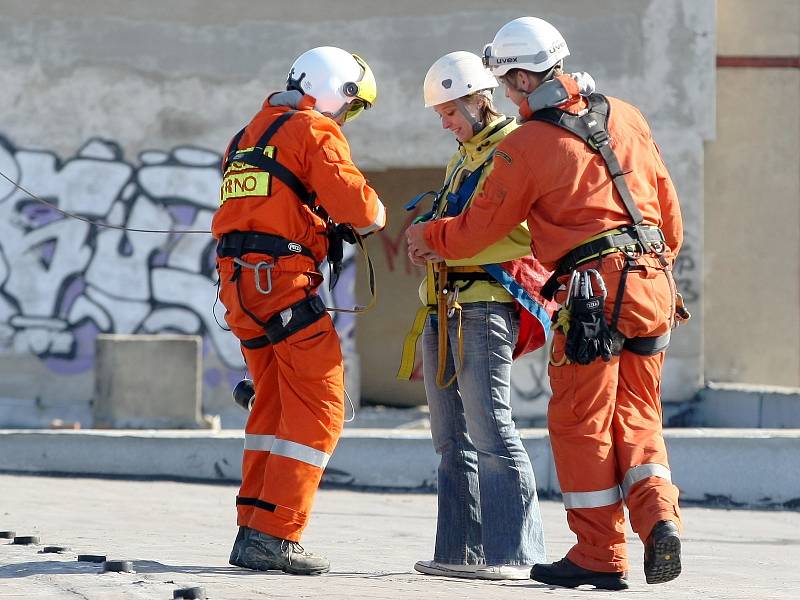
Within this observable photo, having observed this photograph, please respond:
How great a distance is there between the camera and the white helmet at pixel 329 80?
5.74 meters

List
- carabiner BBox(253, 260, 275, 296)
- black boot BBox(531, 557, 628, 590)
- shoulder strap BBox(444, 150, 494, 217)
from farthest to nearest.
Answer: shoulder strap BBox(444, 150, 494, 217) → carabiner BBox(253, 260, 275, 296) → black boot BBox(531, 557, 628, 590)

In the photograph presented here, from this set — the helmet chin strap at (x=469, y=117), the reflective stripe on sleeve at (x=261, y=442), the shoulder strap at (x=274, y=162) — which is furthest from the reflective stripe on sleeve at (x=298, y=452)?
the helmet chin strap at (x=469, y=117)

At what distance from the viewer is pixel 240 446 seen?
973 centimetres

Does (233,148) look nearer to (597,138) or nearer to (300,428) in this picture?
(300,428)

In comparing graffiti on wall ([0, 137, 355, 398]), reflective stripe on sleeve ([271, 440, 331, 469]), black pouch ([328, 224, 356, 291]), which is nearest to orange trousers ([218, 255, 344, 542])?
reflective stripe on sleeve ([271, 440, 331, 469])

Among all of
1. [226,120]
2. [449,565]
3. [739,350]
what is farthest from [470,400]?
[739,350]

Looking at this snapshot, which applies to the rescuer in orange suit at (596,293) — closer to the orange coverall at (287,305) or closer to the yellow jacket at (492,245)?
the yellow jacket at (492,245)

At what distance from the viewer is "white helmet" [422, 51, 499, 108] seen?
226 inches

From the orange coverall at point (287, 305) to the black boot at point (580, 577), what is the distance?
0.97 meters

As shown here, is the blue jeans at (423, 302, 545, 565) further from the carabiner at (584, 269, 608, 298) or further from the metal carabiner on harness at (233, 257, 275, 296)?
the metal carabiner on harness at (233, 257, 275, 296)

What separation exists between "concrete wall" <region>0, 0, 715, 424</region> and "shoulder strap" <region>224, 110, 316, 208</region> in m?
9.21

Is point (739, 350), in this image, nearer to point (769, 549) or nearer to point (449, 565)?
point (769, 549)

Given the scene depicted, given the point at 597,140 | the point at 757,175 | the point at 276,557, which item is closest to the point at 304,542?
the point at 276,557

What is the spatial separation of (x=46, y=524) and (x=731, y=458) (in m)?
4.38
